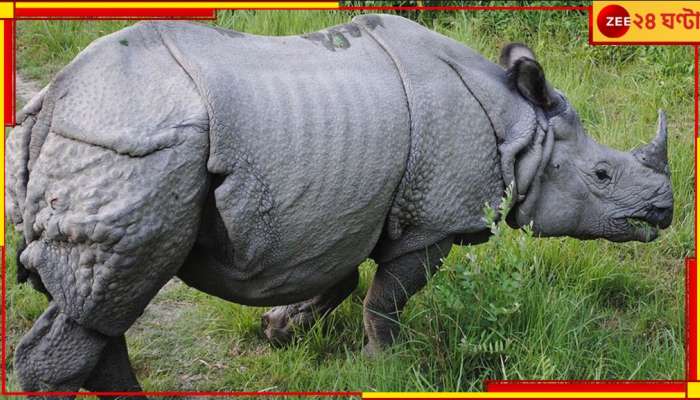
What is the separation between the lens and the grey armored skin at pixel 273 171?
416 centimetres

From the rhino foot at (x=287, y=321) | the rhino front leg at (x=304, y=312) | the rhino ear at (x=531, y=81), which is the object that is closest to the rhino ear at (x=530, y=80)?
the rhino ear at (x=531, y=81)

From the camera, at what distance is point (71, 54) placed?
8.04 m

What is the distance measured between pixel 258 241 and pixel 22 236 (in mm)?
973

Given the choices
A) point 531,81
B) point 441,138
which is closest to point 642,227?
point 531,81

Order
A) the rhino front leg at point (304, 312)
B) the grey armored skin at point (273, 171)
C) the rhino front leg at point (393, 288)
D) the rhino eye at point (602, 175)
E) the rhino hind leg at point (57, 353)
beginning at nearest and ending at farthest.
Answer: the grey armored skin at point (273, 171) → the rhino hind leg at point (57, 353) → the rhino front leg at point (393, 288) → the rhino eye at point (602, 175) → the rhino front leg at point (304, 312)

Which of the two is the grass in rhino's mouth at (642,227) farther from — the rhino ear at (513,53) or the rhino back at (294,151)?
the rhino back at (294,151)

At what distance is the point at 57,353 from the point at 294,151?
1294mm

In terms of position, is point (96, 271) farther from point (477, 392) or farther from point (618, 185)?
point (618, 185)

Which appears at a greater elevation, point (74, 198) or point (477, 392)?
point (74, 198)

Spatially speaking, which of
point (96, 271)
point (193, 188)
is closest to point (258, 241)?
point (193, 188)

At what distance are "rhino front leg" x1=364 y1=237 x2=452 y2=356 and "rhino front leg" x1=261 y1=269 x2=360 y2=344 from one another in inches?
13.5

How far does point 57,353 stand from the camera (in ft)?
14.5

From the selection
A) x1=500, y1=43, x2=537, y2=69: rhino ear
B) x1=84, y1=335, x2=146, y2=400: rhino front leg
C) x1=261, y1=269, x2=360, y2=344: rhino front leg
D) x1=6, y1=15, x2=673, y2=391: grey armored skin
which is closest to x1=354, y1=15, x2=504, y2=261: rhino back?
x1=6, y1=15, x2=673, y2=391: grey armored skin

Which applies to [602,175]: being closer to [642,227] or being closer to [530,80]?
[642,227]
